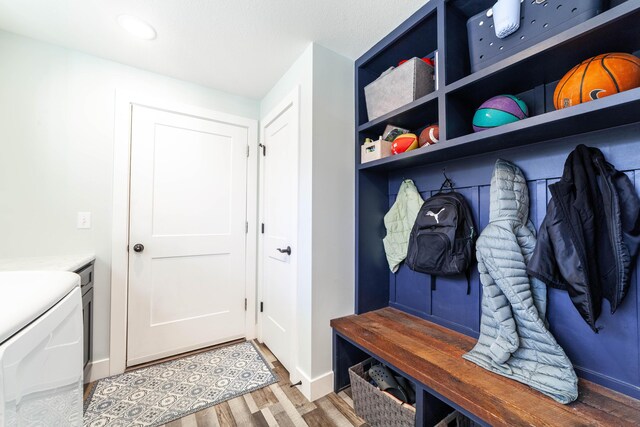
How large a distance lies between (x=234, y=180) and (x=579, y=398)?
243 centimetres

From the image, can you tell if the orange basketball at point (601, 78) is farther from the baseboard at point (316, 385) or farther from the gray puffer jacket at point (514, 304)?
the baseboard at point (316, 385)

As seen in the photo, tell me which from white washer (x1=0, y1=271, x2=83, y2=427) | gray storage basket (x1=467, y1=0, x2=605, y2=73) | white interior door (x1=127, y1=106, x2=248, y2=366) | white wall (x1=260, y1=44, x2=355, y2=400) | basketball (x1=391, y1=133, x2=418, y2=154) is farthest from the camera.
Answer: white interior door (x1=127, y1=106, x2=248, y2=366)

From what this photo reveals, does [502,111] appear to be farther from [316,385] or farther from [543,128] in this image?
[316,385]

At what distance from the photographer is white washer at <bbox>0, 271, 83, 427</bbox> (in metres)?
0.49

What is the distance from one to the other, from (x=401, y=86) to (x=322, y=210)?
0.89 metres

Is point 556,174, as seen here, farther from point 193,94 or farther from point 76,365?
point 193,94

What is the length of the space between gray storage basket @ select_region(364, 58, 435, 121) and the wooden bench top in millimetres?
1355

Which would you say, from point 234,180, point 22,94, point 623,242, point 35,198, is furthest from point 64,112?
point 623,242

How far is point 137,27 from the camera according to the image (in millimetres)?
1529

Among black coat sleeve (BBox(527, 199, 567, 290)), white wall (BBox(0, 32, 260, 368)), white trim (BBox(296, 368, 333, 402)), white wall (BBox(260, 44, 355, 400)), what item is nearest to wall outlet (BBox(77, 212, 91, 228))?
white wall (BBox(0, 32, 260, 368))

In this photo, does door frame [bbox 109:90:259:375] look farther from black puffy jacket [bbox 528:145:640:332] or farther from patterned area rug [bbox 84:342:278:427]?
black puffy jacket [bbox 528:145:640:332]

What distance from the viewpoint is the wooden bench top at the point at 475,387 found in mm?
835

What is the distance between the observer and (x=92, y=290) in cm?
174

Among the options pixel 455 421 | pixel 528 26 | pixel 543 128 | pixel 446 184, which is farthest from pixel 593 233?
pixel 455 421
